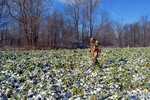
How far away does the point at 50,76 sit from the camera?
1280 centimetres

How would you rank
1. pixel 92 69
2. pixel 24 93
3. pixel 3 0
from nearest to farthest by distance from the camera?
pixel 24 93, pixel 92 69, pixel 3 0

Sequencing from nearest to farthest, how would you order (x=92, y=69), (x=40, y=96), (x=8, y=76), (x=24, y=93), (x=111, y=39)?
1. (x=40, y=96)
2. (x=24, y=93)
3. (x=8, y=76)
4. (x=92, y=69)
5. (x=111, y=39)

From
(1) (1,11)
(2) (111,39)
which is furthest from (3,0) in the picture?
(2) (111,39)

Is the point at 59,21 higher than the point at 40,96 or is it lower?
higher

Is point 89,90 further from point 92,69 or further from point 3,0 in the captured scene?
point 3,0

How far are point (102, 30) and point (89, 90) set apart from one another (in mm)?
81358

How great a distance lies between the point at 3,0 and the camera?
52156mm

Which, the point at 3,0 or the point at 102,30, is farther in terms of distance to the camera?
the point at 102,30

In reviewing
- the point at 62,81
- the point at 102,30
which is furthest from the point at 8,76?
the point at 102,30

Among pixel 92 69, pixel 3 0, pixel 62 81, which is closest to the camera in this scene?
pixel 62 81

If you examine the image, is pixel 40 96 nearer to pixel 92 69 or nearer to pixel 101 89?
pixel 101 89

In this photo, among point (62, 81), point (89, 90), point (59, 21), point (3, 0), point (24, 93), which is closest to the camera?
point (24, 93)

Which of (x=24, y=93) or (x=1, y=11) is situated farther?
(x=1, y=11)

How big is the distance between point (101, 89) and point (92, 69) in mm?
5078
